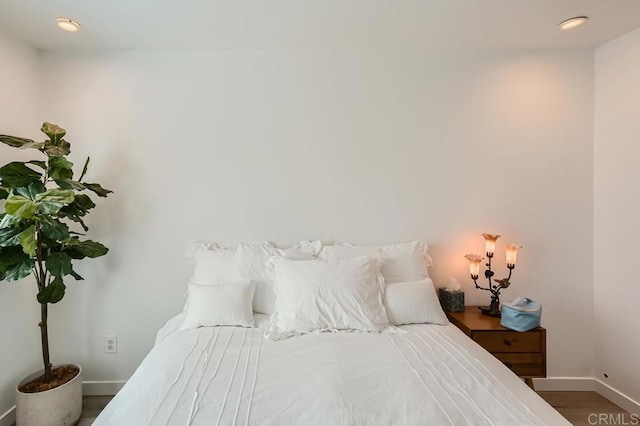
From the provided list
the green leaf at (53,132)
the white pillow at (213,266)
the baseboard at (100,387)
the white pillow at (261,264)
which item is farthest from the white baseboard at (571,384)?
the green leaf at (53,132)

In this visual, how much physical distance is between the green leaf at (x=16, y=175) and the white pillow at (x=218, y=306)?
3.75 feet

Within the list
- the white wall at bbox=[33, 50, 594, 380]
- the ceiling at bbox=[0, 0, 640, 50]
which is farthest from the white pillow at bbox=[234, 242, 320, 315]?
the ceiling at bbox=[0, 0, 640, 50]

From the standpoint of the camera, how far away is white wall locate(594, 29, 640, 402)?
6.97ft

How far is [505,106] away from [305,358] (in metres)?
2.31

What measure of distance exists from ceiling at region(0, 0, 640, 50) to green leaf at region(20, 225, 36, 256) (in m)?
1.30

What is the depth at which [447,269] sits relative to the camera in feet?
7.91

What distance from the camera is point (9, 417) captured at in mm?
1994

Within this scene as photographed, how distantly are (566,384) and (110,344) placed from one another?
344cm

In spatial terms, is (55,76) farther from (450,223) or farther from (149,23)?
(450,223)

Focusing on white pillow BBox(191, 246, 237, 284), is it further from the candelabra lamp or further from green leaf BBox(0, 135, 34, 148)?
the candelabra lamp

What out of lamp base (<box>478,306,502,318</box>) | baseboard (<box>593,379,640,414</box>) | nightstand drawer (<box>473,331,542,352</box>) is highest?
lamp base (<box>478,306,502,318</box>)

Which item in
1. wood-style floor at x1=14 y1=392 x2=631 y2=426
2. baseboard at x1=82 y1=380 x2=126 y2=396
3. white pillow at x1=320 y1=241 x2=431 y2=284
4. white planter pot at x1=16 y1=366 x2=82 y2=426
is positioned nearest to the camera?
white planter pot at x1=16 y1=366 x2=82 y2=426

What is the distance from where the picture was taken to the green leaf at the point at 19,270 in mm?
1772

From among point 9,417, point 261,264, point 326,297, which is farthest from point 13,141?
point 326,297
